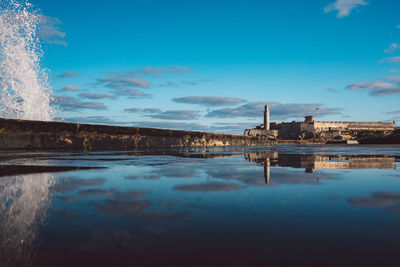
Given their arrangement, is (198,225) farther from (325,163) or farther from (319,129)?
(319,129)

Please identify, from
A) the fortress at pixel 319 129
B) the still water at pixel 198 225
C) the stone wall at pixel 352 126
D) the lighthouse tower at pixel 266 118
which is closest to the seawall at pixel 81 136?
the still water at pixel 198 225

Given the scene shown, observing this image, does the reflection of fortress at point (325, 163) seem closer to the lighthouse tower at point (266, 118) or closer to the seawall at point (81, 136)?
the seawall at point (81, 136)

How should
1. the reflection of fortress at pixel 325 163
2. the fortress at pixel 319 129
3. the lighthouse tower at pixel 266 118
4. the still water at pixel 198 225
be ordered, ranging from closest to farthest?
the still water at pixel 198 225 → the reflection of fortress at pixel 325 163 → the fortress at pixel 319 129 → the lighthouse tower at pixel 266 118

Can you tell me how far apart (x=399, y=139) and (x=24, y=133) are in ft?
85.0

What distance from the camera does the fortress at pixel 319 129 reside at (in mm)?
76312

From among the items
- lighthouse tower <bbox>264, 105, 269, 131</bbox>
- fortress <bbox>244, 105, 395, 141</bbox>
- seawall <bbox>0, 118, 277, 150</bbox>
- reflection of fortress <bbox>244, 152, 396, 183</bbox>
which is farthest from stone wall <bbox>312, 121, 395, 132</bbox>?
reflection of fortress <bbox>244, 152, 396, 183</bbox>

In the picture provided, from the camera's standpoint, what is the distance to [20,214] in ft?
4.99

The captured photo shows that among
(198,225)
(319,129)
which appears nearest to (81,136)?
(198,225)

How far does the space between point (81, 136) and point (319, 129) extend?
8214cm

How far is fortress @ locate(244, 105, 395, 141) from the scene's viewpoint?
76.3 m

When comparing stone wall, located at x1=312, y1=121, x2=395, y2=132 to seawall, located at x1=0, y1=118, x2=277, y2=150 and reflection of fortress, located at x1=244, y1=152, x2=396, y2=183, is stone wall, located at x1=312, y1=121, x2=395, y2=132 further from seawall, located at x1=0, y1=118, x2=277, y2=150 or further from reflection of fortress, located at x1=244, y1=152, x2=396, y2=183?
reflection of fortress, located at x1=244, y1=152, x2=396, y2=183

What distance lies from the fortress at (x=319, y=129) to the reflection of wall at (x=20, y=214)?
240 ft

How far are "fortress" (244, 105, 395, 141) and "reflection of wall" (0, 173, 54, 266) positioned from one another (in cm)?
7308

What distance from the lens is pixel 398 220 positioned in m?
1.44
